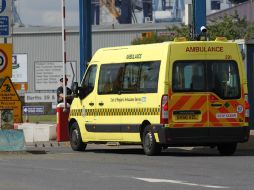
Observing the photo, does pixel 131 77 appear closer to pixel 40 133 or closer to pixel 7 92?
pixel 7 92

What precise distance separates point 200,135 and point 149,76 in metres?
1.76

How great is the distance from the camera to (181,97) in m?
20.2

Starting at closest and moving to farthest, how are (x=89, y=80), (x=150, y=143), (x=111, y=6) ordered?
(x=150, y=143) → (x=89, y=80) → (x=111, y=6)

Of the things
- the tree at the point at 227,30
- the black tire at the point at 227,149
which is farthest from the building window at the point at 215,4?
the black tire at the point at 227,149

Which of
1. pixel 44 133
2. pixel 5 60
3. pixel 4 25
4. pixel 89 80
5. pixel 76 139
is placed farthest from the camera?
pixel 44 133

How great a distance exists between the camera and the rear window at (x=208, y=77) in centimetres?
2030

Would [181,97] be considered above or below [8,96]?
above

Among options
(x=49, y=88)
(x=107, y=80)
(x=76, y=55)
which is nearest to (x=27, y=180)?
(x=107, y=80)

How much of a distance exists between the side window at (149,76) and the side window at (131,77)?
24cm

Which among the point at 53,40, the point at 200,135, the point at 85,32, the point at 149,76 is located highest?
the point at 85,32

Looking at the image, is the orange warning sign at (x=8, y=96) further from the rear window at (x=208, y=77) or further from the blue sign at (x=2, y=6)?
the rear window at (x=208, y=77)

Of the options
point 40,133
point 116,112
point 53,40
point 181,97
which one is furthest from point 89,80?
point 53,40

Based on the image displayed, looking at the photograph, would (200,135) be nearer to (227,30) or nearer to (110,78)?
(110,78)

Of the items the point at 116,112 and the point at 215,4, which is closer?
the point at 116,112
